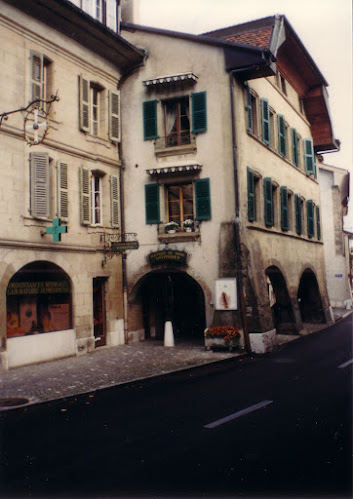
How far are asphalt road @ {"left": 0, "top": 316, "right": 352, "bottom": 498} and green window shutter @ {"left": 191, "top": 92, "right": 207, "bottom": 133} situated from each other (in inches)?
351

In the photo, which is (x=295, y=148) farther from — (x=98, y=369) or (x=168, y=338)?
(x=98, y=369)

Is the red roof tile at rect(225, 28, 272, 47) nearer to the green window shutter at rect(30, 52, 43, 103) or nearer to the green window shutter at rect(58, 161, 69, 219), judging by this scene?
the green window shutter at rect(30, 52, 43, 103)

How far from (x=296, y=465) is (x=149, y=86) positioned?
48.0ft

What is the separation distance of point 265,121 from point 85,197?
24.8 feet

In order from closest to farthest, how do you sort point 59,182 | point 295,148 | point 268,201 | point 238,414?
point 238,414 → point 59,182 → point 268,201 → point 295,148

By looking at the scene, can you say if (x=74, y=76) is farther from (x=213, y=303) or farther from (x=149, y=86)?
(x=213, y=303)

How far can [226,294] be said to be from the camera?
627 inches

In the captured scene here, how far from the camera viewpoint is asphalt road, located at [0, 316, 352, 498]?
5008 mm

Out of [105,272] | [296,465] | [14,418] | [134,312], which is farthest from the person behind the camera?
[134,312]

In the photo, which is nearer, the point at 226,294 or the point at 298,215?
the point at 226,294

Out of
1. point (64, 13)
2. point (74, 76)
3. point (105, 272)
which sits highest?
point (64, 13)

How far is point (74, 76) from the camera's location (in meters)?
15.7

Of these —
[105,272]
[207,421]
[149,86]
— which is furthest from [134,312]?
[207,421]

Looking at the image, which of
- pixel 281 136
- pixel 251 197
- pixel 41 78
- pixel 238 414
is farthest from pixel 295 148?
pixel 238 414
